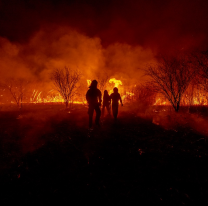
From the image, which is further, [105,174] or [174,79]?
[174,79]

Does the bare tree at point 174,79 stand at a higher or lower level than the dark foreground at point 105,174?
higher

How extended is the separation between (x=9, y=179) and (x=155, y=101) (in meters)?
19.5

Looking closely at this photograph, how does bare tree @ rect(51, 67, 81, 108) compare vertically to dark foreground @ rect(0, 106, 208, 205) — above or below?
above

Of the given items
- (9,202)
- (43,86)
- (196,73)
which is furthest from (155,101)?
(43,86)

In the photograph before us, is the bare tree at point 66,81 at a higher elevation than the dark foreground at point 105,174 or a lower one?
higher

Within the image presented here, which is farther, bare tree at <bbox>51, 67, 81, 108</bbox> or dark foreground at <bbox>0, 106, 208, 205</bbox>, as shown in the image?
bare tree at <bbox>51, 67, 81, 108</bbox>

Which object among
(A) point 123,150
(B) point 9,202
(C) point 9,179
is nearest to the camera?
(B) point 9,202

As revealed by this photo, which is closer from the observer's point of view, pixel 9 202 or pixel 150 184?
pixel 9 202

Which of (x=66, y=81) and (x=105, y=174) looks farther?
(x=66, y=81)

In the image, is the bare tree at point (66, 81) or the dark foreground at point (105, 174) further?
the bare tree at point (66, 81)

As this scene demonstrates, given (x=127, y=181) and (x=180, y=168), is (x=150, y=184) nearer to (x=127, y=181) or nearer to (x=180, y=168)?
(x=127, y=181)

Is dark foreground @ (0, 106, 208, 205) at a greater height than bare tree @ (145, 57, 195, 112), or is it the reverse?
bare tree @ (145, 57, 195, 112)

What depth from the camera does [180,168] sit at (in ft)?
8.11

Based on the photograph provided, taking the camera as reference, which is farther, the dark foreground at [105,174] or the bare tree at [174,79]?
the bare tree at [174,79]
